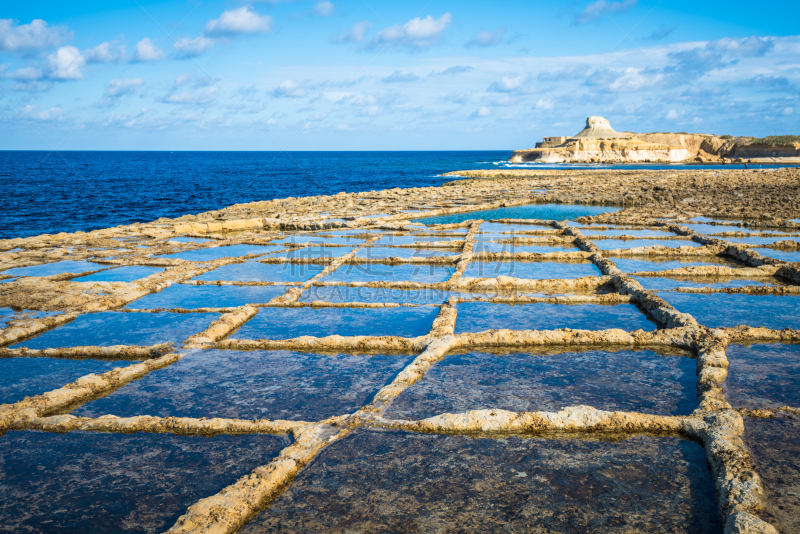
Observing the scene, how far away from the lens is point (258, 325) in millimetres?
5637

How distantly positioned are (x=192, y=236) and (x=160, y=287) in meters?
5.51

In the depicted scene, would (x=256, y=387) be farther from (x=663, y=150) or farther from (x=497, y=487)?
(x=663, y=150)

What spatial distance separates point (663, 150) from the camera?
2731 inches

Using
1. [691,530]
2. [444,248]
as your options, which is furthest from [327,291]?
[691,530]

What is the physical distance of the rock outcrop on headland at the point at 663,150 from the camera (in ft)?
219

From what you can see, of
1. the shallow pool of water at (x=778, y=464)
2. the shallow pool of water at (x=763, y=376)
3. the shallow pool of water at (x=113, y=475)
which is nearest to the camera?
the shallow pool of water at (x=778, y=464)

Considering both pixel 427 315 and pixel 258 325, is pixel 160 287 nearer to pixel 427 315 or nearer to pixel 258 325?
pixel 258 325

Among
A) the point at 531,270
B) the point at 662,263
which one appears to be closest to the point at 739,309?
the point at 662,263

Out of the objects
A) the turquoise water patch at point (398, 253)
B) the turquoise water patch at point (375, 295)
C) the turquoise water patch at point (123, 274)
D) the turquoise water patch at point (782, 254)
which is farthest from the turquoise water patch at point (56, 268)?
the turquoise water patch at point (782, 254)

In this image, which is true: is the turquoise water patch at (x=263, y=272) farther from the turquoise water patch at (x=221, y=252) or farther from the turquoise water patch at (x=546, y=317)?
the turquoise water patch at (x=546, y=317)

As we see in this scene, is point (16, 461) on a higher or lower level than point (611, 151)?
lower

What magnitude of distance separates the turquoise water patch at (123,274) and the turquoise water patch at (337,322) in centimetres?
321

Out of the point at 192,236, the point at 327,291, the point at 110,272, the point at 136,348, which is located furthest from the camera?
the point at 192,236

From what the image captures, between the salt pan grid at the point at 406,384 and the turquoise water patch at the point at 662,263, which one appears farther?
the turquoise water patch at the point at 662,263
